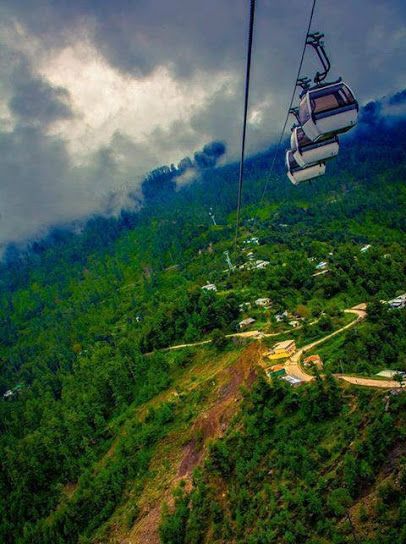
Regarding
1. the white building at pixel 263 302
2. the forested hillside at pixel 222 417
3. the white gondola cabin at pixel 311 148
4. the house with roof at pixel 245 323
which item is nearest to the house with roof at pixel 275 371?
the forested hillside at pixel 222 417

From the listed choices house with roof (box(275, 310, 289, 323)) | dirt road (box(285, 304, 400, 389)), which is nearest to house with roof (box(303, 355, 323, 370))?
dirt road (box(285, 304, 400, 389))

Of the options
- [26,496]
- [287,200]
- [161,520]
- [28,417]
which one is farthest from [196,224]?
[161,520]

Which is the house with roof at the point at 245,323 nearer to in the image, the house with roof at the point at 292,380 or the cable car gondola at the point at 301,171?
the house with roof at the point at 292,380

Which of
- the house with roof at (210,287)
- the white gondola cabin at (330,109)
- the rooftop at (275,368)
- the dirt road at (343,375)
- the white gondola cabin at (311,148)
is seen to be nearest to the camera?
the white gondola cabin at (330,109)

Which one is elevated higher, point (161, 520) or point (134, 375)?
point (134, 375)

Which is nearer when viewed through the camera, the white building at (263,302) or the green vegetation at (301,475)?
the green vegetation at (301,475)

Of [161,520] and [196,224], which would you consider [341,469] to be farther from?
[196,224]
